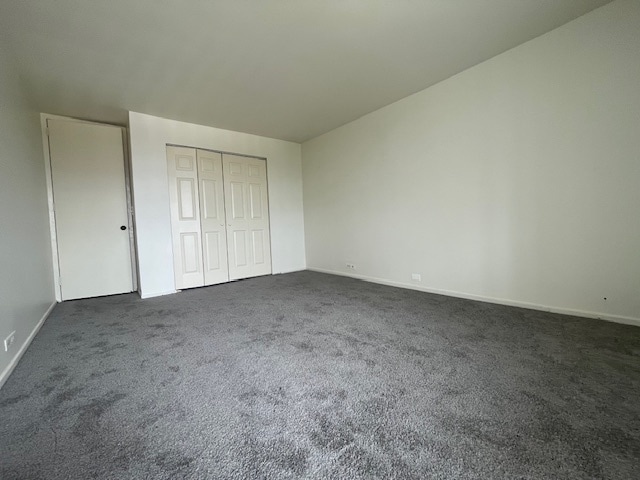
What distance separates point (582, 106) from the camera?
92.2 inches

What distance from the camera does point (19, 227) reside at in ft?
7.46

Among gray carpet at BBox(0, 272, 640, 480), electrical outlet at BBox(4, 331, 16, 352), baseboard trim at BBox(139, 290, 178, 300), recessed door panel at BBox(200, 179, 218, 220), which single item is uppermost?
recessed door panel at BBox(200, 179, 218, 220)

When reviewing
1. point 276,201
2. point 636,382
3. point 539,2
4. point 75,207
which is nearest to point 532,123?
point 539,2

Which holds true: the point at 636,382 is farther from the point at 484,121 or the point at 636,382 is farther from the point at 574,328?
the point at 484,121

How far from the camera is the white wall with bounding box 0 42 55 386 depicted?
74.7 inches

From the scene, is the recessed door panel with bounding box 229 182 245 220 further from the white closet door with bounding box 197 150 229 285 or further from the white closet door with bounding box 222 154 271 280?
the white closet door with bounding box 197 150 229 285

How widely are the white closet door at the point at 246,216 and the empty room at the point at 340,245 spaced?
0.20 ft

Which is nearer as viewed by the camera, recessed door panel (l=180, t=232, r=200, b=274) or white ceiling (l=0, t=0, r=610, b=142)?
white ceiling (l=0, t=0, r=610, b=142)

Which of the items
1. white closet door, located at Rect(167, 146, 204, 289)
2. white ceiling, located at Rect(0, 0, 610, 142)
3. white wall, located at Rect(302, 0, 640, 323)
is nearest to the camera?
white ceiling, located at Rect(0, 0, 610, 142)

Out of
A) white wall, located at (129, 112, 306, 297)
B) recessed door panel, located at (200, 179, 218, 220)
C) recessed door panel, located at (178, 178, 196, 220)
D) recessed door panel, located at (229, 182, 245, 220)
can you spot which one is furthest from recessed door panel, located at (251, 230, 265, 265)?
white wall, located at (129, 112, 306, 297)

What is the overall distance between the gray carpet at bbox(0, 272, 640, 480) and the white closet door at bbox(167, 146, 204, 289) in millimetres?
1622

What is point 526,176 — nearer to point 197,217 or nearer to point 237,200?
point 237,200

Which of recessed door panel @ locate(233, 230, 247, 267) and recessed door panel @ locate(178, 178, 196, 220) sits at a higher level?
recessed door panel @ locate(178, 178, 196, 220)

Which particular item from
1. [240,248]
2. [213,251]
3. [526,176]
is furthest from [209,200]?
[526,176]
